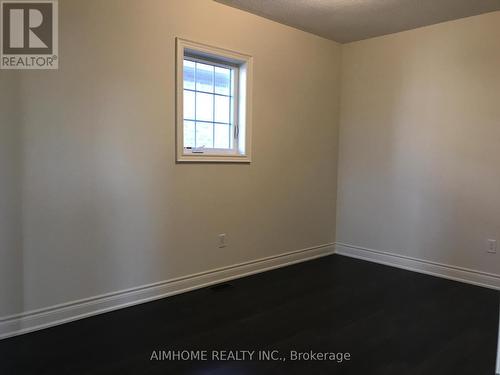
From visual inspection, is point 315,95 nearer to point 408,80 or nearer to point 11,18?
point 408,80

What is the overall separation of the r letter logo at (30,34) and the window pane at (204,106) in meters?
1.21

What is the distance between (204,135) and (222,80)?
1.84 feet

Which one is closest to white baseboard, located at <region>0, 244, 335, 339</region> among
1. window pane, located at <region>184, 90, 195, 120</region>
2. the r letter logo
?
window pane, located at <region>184, 90, 195, 120</region>

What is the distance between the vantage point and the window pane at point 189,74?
329cm

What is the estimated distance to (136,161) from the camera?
9.54ft

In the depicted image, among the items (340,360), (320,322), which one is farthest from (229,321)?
(340,360)

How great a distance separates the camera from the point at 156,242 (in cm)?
308

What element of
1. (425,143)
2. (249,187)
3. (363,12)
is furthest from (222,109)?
(425,143)

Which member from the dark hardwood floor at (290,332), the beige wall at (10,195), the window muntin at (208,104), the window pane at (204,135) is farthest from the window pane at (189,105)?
the dark hardwood floor at (290,332)

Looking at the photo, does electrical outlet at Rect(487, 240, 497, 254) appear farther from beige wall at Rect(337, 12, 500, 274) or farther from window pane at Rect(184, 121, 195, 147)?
window pane at Rect(184, 121, 195, 147)

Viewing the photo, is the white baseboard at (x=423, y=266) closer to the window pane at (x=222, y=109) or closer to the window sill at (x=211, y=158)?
the window sill at (x=211, y=158)

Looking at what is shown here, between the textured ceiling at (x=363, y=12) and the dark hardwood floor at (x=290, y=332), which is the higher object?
the textured ceiling at (x=363, y=12)

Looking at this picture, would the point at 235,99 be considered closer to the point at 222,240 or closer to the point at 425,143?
the point at 222,240

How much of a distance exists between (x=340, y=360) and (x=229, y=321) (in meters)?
0.81
